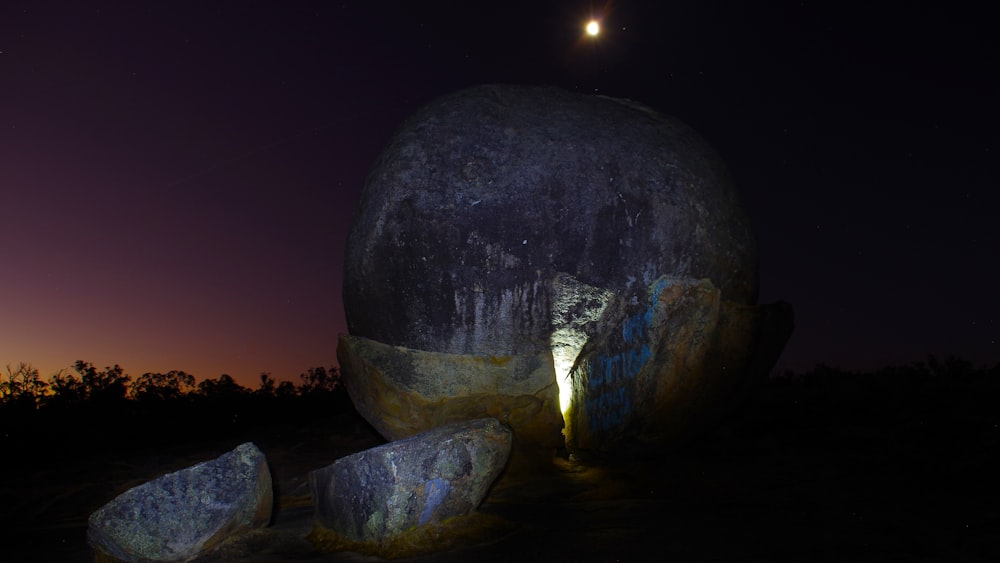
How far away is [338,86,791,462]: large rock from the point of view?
570 cm

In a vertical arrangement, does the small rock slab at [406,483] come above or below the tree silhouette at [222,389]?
below

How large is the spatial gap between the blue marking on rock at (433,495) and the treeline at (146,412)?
6.76 m

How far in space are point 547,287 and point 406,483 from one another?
2181 millimetres

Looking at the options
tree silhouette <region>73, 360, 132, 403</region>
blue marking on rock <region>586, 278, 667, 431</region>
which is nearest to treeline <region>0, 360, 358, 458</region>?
tree silhouette <region>73, 360, 132, 403</region>

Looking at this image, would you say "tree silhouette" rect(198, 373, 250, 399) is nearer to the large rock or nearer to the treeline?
the treeline

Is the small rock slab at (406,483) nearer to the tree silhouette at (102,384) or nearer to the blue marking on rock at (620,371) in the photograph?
the blue marking on rock at (620,371)

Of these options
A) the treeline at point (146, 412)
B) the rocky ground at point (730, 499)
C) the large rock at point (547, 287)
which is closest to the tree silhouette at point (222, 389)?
the treeline at point (146, 412)

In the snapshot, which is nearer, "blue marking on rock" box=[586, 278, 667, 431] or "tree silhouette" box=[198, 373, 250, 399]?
"blue marking on rock" box=[586, 278, 667, 431]

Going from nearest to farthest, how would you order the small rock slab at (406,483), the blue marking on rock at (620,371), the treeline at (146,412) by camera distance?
the small rock slab at (406,483) < the blue marking on rock at (620,371) < the treeline at (146,412)

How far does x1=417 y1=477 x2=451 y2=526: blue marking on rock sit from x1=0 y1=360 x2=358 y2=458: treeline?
6.76 metres

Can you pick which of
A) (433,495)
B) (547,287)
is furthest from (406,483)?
(547,287)

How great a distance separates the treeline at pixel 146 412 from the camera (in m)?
11.6

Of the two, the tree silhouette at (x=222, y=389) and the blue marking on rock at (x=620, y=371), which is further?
the tree silhouette at (x=222, y=389)

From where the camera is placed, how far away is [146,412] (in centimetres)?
1376
